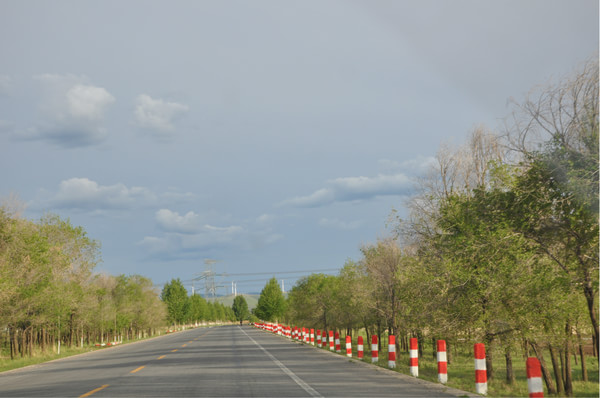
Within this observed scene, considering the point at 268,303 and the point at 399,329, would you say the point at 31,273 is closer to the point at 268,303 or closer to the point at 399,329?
the point at 399,329

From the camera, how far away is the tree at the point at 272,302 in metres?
106

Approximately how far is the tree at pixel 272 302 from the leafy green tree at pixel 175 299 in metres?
26.1

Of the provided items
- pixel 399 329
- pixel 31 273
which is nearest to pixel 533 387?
pixel 399 329

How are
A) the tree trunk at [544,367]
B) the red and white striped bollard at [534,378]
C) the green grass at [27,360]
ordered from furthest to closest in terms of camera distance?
the green grass at [27,360]
the tree trunk at [544,367]
the red and white striped bollard at [534,378]

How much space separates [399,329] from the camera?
33.3 m

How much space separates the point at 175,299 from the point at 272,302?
32.4 metres

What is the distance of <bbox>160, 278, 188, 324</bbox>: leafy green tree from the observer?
421ft

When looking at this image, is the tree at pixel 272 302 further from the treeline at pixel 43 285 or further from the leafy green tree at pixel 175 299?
the treeline at pixel 43 285

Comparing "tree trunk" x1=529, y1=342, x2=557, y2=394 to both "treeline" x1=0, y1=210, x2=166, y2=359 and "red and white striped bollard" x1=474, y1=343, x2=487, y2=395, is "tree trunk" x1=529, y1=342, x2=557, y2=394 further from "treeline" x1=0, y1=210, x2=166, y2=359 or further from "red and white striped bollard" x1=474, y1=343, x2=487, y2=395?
"treeline" x1=0, y1=210, x2=166, y2=359

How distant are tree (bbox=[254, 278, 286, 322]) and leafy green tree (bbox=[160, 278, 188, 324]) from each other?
26.1 m

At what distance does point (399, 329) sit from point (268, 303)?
7595 centimetres

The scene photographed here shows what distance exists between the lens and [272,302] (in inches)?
4203

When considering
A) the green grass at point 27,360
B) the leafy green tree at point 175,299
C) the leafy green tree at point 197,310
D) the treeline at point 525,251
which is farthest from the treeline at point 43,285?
the leafy green tree at point 197,310

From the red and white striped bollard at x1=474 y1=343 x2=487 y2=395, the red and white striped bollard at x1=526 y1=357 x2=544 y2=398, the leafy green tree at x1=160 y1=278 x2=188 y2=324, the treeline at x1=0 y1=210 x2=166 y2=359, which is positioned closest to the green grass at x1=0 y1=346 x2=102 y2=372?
the treeline at x1=0 y1=210 x2=166 y2=359
